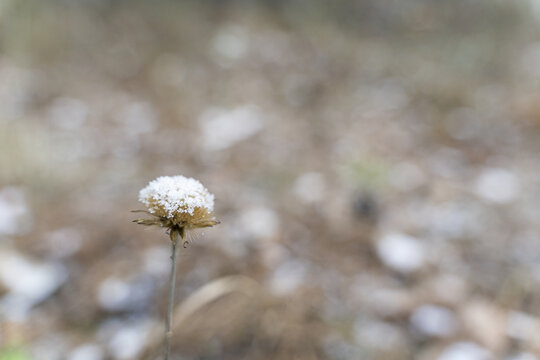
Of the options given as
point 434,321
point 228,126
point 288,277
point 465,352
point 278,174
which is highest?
point 228,126

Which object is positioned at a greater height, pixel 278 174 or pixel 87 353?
pixel 278 174

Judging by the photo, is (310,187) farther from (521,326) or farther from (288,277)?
(521,326)

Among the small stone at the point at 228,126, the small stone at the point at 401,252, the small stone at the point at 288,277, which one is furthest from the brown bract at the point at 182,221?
the small stone at the point at 228,126

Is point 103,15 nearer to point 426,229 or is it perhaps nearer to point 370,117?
point 370,117

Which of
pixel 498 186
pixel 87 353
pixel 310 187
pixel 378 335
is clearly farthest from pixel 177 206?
pixel 498 186

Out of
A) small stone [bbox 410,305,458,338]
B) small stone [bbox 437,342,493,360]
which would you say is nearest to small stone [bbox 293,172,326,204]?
small stone [bbox 410,305,458,338]

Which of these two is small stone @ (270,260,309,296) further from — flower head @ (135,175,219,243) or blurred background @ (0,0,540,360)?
flower head @ (135,175,219,243)
